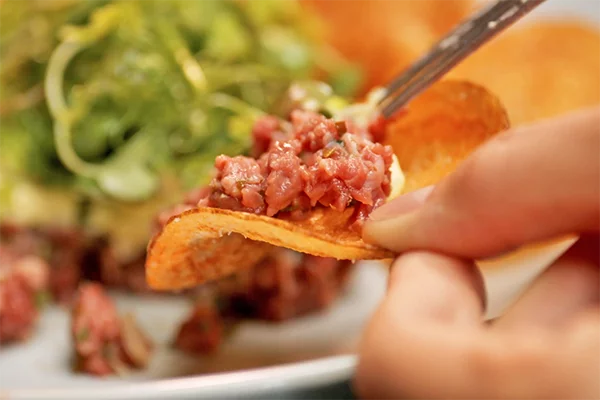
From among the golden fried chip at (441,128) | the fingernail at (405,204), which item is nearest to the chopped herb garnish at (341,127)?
the golden fried chip at (441,128)

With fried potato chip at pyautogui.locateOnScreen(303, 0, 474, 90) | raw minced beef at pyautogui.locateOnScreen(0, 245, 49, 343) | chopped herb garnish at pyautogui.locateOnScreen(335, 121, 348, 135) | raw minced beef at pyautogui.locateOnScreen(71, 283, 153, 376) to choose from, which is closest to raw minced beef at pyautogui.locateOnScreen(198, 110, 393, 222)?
chopped herb garnish at pyautogui.locateOnScreen(335, 121, 348, 135)

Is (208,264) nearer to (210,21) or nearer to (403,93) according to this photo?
(403,93)

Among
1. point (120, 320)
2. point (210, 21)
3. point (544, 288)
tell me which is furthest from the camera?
point (210, 21)

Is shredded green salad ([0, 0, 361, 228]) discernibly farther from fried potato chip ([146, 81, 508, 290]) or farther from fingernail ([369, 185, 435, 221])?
fingernail ([369, 185, 435, 221])

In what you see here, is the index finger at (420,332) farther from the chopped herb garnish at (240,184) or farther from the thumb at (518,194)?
the chopped herb garnish at (240,184)

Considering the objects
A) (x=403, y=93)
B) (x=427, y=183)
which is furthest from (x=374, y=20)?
(x=427, y=183)

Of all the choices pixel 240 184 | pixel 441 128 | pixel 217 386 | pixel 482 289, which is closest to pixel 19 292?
pixel 217 386
